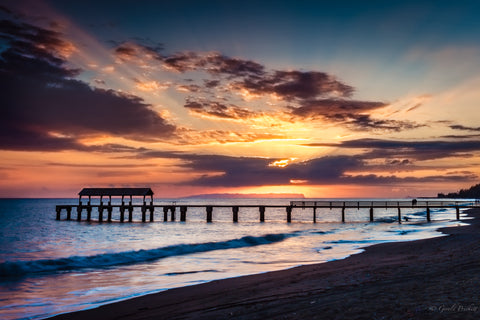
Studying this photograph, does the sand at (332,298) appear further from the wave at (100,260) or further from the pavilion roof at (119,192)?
the pavilion roof at (119,192)

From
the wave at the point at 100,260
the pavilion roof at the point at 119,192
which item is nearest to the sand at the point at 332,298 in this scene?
the wave at the point at 100,260

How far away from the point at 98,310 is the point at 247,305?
12.6ft

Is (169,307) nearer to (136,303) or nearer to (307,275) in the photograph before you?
(136,303)

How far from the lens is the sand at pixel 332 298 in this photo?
657 centimetres

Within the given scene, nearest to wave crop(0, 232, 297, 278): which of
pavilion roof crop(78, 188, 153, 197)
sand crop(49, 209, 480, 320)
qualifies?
sand crop(49, 209, 480, 320)

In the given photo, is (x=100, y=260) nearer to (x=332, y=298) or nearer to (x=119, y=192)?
(x=332, y=298)

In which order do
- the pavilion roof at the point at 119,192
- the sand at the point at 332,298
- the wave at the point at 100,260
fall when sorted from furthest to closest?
the pavilion roof at the point at 119,192
the wave at the point at 100,260
the sand at the point at 332,298

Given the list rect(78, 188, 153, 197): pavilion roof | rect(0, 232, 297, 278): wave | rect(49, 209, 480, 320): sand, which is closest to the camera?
rect(49, 209, 480, 320): sand

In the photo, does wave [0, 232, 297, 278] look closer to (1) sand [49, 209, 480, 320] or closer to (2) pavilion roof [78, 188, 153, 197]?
(1) sand [49, 209, 480, 320]

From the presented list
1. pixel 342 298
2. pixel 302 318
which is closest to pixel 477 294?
pixel 342 298

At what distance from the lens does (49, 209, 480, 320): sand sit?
6.57 meters

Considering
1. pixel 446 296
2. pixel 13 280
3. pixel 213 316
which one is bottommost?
pixel 13 280

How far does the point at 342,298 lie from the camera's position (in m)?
7.77

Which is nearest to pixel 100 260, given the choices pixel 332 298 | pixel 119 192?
pixel 332 298
